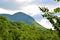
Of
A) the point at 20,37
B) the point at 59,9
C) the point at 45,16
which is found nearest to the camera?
the point at 59,9

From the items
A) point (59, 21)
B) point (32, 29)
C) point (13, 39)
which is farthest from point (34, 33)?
point (59, 21)

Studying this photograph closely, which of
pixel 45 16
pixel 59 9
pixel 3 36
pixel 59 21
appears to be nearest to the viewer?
pixel 59 9

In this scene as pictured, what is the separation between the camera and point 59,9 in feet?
41.1

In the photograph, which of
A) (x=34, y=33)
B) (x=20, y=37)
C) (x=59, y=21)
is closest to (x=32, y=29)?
(x=34, y=33)

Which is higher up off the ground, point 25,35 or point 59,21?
point 59,21

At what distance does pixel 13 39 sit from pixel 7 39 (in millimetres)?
2881

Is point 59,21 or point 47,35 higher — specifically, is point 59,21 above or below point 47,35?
above

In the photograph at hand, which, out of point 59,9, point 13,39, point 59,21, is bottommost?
point 13,39

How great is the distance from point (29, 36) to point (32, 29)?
4802mm

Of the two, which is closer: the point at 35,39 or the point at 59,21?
the point at 59,21

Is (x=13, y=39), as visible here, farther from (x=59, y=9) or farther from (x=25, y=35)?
(x=59, y=9)

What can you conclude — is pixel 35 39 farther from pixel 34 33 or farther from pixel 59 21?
pixel 59 21

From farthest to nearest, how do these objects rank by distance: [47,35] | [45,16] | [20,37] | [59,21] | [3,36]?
[3,36] → [20,37] → [47,35] → [59,21] → [45,16]

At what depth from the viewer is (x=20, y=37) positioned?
5241cm
